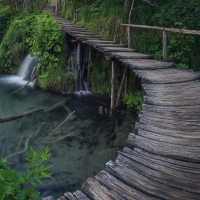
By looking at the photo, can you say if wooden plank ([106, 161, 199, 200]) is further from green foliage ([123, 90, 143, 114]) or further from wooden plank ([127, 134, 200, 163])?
green foliage ([123, 90, 143, 114])

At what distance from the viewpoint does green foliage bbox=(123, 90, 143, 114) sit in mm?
8602

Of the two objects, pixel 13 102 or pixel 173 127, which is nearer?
pixel 173 127

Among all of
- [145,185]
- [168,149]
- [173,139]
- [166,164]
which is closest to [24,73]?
[173,139]

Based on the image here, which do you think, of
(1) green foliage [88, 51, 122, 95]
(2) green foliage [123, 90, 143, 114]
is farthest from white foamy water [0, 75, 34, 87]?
(2) green foliage [123, 90, 143, 114]

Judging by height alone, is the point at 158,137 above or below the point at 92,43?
below

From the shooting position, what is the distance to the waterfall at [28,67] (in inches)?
475

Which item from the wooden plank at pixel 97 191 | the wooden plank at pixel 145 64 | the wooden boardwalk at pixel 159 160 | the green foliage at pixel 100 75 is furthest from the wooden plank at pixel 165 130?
the green foliage at pixel 100 75

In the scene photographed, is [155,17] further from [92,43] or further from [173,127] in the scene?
[173,127]

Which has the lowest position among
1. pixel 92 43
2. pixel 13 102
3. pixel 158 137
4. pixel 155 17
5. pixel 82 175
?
pixel 82 175

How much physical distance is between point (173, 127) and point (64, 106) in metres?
6.30

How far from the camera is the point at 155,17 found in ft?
29.5

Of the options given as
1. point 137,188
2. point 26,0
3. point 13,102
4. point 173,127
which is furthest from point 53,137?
point 26,0

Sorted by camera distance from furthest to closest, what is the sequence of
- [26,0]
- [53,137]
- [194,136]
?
[26,0] < [53,137] < [194,136]

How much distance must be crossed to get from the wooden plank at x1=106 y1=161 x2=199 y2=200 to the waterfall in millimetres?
10021
